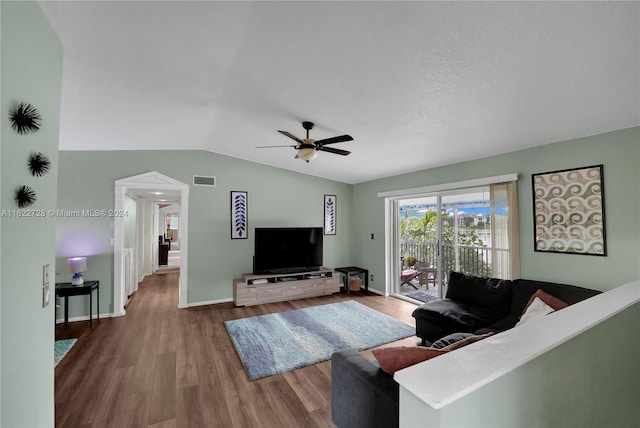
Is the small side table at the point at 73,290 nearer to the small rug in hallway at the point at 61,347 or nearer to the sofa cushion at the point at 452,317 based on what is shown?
the small rug in hallway at the point at 61,347

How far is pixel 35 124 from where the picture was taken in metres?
1.29

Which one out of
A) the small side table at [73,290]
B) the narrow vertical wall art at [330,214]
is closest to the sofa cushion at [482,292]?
the narrow vertical wall art at [330,214]

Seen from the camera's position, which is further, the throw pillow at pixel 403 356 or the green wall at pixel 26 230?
the throw pillow at pixel 403 356

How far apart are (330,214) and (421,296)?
2485mm

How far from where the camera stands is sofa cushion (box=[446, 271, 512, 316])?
3031mm

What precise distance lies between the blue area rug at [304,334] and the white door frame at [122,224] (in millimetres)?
1525

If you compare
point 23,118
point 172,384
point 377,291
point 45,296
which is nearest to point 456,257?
point 377,291

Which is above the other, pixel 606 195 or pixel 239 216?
pixel 606 195

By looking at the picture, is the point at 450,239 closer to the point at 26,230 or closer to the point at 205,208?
the point at 205,208

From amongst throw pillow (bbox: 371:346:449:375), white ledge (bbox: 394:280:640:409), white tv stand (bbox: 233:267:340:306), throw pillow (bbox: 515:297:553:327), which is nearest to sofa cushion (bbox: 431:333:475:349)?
throw pillow (bbox: 371:346:449:375)

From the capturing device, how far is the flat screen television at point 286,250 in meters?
4.88

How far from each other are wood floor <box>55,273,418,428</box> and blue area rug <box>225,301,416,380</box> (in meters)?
0.13

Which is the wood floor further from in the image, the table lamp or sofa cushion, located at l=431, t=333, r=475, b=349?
sofa cushion, located at l=431, t=333, r=475, b=349

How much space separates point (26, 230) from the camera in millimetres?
1307
